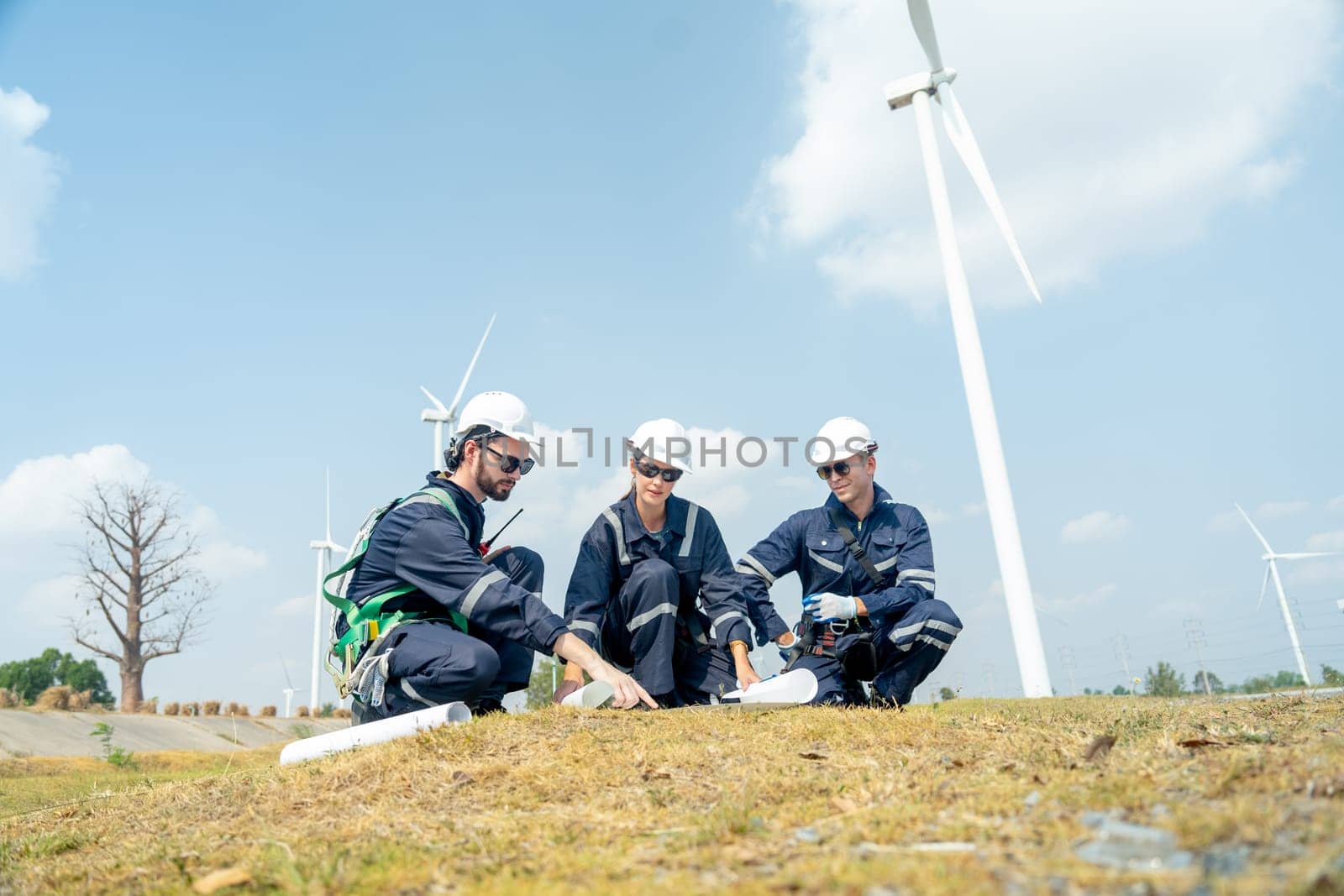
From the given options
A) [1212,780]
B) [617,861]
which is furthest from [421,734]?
[1212,780]

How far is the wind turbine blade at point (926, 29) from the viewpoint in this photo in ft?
49.9

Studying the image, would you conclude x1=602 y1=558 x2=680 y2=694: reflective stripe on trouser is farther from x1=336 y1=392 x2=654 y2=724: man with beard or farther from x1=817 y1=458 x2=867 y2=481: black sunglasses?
→ x1=817 y1=458 x2=867 y2=481: black sunglasses

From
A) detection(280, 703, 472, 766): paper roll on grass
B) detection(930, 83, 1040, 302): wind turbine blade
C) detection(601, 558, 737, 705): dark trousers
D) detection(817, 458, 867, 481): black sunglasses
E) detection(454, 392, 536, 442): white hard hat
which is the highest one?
detection(930, 83, 1040, 302): wind turbine blade

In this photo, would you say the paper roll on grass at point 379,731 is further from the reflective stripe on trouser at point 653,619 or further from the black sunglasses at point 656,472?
the black sunglasses at point 656,472

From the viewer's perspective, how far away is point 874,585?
7020mm

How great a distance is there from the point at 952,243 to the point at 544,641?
11.6 metres

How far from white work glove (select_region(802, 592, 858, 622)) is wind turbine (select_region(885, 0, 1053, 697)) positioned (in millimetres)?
7133

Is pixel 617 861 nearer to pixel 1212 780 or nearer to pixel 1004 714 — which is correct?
pixel 1212 780

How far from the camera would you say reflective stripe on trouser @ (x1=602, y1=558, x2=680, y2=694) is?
6.37m

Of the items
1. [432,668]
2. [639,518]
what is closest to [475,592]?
[432,668]

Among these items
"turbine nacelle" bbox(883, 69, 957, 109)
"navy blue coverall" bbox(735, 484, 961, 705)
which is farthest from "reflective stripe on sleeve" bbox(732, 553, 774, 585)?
"turbine nacelle" bbox(883, 69, 957, 109)

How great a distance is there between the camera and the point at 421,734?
4316mm

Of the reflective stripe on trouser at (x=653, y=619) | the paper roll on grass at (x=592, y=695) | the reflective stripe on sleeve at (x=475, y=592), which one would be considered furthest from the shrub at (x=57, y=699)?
the paper roll on grass at (x=592, y=695)

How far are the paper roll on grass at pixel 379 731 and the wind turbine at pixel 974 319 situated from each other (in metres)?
9.78
